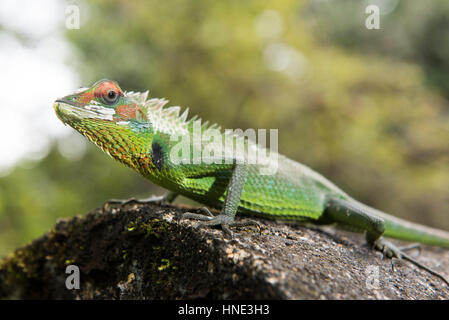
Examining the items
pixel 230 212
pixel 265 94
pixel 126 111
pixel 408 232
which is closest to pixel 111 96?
pixel 126 111

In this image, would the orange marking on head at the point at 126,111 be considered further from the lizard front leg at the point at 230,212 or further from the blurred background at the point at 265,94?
the blurred background at the point at 265,94

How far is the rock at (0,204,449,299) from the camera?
232cm

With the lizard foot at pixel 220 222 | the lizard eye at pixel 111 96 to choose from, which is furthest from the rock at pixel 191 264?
the lizard eye at pixel 111 96

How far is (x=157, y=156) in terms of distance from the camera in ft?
10.8

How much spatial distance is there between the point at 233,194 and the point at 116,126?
1.20 metres

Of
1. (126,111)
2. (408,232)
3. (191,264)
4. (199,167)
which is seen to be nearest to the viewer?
(191,264)

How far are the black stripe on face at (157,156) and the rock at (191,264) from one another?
0.44 m

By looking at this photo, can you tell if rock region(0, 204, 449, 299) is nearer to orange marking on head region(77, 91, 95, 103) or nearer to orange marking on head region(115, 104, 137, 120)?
orange marking on head region(115, 104, 137, 120)

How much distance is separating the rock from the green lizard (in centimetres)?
22

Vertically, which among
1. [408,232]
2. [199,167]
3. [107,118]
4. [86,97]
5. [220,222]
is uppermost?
[86,97]

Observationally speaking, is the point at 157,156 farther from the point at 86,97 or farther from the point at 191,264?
the point at 191,264

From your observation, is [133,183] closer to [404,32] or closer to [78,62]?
[78,62]

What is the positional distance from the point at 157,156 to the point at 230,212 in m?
0.87
